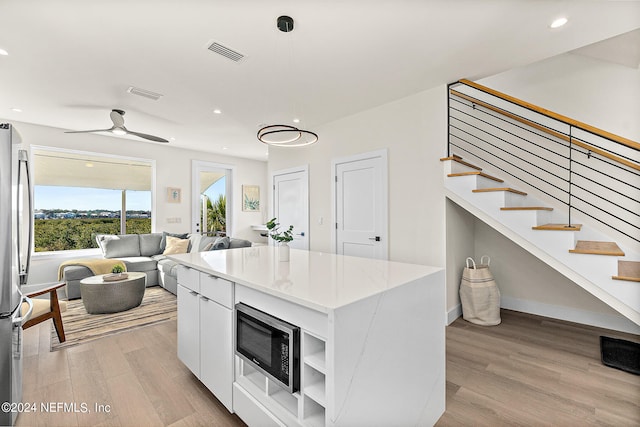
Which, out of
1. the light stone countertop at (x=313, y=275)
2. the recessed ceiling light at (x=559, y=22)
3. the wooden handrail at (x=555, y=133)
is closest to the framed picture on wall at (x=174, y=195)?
the light stone countertop at (x=313, y=275)

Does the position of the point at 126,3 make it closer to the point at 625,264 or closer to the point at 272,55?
the point at 272,55

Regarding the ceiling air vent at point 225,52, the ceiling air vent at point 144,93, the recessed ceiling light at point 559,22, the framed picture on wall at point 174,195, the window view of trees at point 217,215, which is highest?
the ceiling air vent at point 144,93

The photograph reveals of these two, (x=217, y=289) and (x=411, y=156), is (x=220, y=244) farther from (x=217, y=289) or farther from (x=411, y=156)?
(x=411, y=156)

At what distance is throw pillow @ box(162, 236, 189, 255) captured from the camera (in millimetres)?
4988

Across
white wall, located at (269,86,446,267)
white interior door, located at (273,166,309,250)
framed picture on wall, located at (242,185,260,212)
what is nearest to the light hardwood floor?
white wall, located at (269,86,446,267)

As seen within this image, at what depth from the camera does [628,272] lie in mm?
2166

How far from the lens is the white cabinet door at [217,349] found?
65.6 inches

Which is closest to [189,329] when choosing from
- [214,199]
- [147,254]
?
[147,254]

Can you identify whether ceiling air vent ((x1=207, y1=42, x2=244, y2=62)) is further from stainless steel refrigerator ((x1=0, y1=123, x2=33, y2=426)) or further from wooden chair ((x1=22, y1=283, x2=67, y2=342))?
wooden chair ((x1=22, y1=283, x2=67, y2=342))

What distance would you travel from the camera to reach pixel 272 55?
8.38 ft

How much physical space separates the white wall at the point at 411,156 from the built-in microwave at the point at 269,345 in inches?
94.4

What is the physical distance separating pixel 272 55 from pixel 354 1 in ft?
3.04

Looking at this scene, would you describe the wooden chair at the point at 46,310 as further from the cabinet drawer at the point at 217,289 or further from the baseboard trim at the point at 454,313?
the baseboard trim at the point at 454,313

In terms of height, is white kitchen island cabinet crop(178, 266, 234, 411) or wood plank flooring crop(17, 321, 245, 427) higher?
white kitchen island cabinet crop(178, 266, 234, 411)
